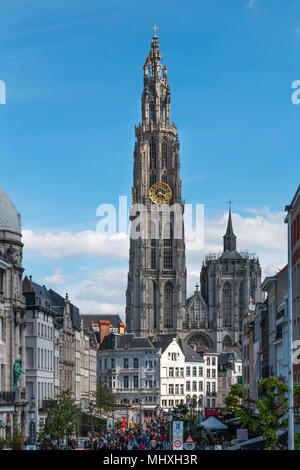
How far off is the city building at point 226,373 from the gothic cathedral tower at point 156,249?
13.2 m

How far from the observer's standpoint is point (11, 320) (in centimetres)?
6862

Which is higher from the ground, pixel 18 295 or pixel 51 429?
pixel 18 295

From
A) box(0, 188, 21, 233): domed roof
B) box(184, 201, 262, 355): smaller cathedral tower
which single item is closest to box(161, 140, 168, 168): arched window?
box(184, 201, 262, 355): smaller cathedral tower

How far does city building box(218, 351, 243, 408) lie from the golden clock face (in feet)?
109

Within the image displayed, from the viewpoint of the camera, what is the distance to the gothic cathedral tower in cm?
18775

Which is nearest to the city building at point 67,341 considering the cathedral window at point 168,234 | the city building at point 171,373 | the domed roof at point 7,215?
the domed roof at point 7,215

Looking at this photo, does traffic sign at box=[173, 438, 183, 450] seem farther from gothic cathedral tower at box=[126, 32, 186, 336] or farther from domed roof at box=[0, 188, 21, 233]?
gothic cathedral tower at box=[126, 32, 186, 336]

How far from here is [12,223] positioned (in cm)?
7094

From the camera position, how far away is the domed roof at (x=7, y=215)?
70.3 meters

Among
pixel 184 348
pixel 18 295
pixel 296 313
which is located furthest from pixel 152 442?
pixel 184 348

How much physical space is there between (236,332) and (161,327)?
53.4ft

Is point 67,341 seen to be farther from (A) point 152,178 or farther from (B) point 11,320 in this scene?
(A) point 152,178

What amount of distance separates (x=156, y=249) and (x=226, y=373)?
29.4 metres
